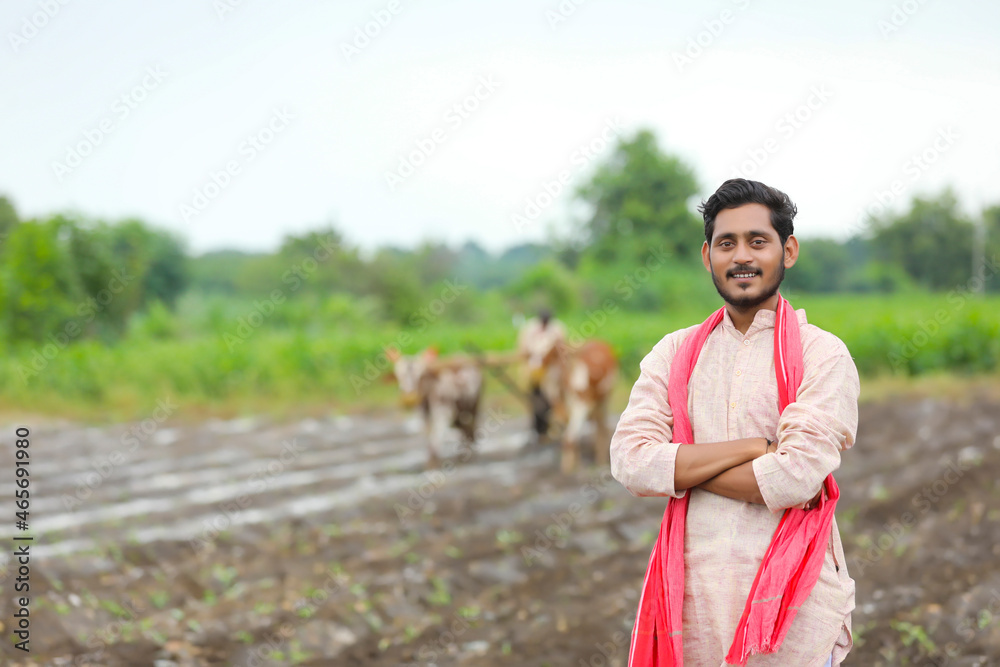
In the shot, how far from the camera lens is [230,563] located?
6.07m

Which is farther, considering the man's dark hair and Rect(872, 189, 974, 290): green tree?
Rect(872, 189, 974, 290): green tree

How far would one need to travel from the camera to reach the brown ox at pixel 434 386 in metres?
8.63

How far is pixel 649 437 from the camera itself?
2061 millimetres

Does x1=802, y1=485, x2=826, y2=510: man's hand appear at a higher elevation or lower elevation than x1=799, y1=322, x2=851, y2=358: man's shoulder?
lower

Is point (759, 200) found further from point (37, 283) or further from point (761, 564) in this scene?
point (37, 283)

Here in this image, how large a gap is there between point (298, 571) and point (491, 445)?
195 inches

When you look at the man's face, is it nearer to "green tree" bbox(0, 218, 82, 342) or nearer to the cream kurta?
the cream kurta

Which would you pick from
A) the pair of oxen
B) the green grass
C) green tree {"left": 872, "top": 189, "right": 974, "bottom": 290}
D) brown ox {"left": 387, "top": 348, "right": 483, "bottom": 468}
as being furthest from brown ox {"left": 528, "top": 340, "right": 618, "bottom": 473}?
green tree {"left": 872, "top": 189, "right": 974, "bottom": 290}

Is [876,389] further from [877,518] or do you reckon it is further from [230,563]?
[230,563]

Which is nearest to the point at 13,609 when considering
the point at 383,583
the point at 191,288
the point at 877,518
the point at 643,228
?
the point at 383,583

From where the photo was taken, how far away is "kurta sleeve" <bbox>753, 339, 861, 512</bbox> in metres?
1.87

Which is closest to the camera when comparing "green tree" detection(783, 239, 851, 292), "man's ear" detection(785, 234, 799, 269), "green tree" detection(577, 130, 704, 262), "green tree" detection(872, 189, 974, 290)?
"man's ear" detection(785, 234, 799, 269)

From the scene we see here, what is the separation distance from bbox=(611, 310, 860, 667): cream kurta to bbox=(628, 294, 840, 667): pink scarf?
4 centimetres

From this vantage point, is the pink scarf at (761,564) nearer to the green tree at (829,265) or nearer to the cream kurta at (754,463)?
the cream kurta at (754,463)
